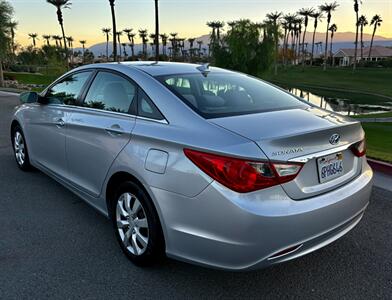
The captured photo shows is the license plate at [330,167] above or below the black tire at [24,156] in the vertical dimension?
above

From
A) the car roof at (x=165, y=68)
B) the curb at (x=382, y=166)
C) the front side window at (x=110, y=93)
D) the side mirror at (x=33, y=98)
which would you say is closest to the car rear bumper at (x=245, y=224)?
the front side window at (x=110, y=93)

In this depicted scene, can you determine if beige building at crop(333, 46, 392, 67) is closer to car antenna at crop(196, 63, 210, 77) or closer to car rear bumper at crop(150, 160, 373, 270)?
car antenna at crop(196, 63, 210, 77)

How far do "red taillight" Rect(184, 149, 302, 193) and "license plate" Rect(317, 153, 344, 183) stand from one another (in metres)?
0.31

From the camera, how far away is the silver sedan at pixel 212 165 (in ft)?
7.98

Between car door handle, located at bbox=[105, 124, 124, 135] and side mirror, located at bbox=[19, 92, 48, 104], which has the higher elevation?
side mirror, located at bbox=[19, 92, 48, 104]

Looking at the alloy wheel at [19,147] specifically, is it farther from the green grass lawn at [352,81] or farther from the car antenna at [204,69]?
the green grass lawn at [352,81]

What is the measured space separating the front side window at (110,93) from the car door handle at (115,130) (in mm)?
160

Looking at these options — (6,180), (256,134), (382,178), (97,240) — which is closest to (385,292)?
(256,134)

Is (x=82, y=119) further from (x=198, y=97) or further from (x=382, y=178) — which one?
(x=382, y=178)

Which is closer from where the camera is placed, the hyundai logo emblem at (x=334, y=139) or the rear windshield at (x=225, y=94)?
the hyundai logo emblem at (x=334, y=139)

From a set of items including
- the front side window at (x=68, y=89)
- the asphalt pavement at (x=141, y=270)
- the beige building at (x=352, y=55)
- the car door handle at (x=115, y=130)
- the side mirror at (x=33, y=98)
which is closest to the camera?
the asphalt pavement at (x=141, y=270)

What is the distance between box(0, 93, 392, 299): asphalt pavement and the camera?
2855 mm

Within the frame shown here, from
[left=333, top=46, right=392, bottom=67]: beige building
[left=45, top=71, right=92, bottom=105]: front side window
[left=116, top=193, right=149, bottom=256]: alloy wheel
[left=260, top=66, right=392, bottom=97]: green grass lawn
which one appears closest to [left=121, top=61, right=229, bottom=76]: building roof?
[left=45, top=71, right=92, bottom=105]: front side window

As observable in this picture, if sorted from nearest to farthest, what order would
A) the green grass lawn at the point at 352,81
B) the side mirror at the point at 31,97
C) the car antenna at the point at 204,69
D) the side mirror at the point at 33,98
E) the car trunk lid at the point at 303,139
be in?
the car trunk lid at the point at 303,139, the car antenna at the point at 204,69, the side mirror at the point at 33,98, the side mirror at the point at 31,97, the green grass lawn at the point at 352,81
